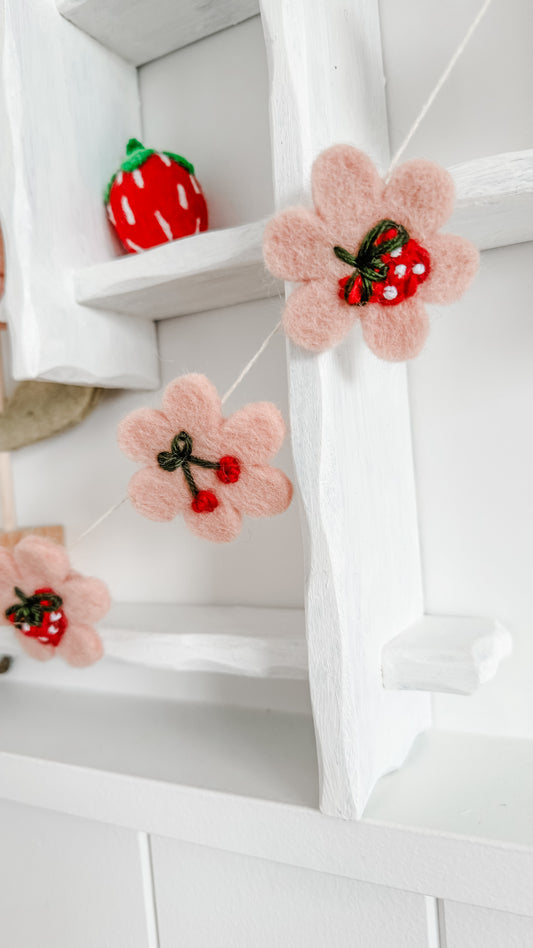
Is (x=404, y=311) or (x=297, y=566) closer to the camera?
(x=404, y=311)

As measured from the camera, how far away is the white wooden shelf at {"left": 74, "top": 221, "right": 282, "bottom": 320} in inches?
18.2

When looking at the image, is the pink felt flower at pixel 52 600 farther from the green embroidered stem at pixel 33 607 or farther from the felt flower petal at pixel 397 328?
the felt flower petal at pixel 397 328

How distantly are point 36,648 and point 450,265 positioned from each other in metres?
0.39

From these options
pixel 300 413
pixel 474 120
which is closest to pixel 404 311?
pixel 300 413

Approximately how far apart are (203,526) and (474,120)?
13.0 inches

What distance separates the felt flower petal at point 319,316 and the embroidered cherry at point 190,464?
0.09m

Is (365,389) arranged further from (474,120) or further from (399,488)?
(474,120)

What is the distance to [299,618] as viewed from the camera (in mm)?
552

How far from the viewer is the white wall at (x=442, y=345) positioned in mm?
495

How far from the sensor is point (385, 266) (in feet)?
1.24

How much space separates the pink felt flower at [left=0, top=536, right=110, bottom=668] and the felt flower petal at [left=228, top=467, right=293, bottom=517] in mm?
145

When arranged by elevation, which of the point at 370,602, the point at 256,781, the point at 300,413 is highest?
the point at 300,413

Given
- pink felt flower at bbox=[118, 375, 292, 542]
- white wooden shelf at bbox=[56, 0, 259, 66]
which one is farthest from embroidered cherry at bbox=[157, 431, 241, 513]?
white wooden shelf at bbox=[56, 0, 259, 66]

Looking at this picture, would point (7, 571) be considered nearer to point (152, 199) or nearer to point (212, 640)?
point (212, 640)
